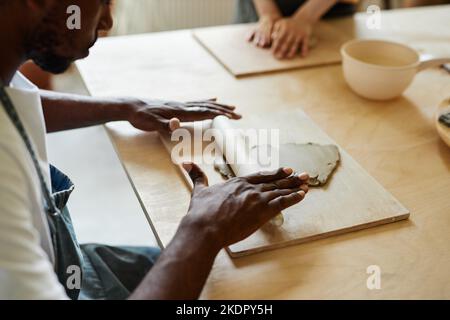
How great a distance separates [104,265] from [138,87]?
423 millimetres

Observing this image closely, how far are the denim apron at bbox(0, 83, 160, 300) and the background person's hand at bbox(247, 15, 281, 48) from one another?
0.66m

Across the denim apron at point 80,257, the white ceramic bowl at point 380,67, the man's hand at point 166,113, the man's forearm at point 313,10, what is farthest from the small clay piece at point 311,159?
the man's forearm at point 313,10

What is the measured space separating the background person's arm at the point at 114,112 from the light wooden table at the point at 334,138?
0.03m

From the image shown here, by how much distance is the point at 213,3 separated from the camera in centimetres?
283

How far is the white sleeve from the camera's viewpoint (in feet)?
1.93

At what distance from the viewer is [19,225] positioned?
597 millimetres

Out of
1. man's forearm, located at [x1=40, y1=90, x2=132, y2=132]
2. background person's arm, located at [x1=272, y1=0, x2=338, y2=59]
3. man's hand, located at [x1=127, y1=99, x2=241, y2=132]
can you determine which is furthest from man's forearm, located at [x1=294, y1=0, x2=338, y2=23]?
man's forearm, located at [x1=40, y1=90, x2=132, y2=132]

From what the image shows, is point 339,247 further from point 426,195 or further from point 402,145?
point 402,145

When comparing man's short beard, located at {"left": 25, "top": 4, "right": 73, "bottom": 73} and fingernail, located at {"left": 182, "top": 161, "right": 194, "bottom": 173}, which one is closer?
man's short beard, located at {"left": 25, "top": 4, "right": 73, "bottom": 73}

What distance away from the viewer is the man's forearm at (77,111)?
102 centimetres

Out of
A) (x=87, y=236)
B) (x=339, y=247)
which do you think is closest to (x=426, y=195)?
(x=339, y=247)

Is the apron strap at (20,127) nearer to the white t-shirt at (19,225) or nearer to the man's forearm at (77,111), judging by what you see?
the white t-shirt at (19,225)

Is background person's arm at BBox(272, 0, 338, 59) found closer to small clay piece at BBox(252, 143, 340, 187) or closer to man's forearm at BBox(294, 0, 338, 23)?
man's forearm at BBox(294, 0, 338, 23)

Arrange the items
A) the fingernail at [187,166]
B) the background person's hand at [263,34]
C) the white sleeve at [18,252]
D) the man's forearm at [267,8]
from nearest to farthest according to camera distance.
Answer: the white sleeve at [18,252]
the fingernail at [187,166]
the background person's hand at [263,34]
the man's forearm at [267,8]
